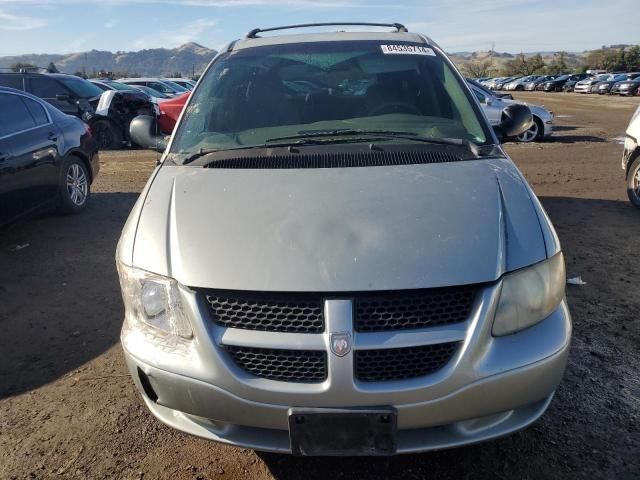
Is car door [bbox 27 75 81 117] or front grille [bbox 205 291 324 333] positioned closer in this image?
front grille [bbox 205 291 324 333]

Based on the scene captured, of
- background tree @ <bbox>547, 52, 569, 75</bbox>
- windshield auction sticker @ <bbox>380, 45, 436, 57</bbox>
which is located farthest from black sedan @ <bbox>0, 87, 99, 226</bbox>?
background tree @ <bbox>547, 52, 569, 75</bbox>

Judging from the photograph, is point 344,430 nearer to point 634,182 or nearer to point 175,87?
point 634,182

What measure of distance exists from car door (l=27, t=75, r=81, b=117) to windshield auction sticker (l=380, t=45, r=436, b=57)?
10407 mm

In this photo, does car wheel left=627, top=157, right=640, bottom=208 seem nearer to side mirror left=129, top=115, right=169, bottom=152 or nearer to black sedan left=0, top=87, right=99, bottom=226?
side mirror left=129, top=115, right=169, bottom=152

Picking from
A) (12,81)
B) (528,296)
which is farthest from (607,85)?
(528,296)

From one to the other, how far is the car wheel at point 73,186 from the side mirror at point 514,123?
507 cm

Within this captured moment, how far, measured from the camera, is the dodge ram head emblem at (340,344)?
1954 mm

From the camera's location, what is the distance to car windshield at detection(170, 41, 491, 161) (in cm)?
319

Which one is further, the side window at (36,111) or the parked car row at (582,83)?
the parked car row at (582,83)

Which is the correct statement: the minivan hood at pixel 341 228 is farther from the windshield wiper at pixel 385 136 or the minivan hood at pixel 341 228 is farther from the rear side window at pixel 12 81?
the rear side window at pixel 12 81

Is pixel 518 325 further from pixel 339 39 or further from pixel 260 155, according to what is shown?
pixel 339 39

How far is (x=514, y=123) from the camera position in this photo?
371 centimetres

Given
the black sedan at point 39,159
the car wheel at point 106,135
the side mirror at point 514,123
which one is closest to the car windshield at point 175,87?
the car wheel at point 106,135

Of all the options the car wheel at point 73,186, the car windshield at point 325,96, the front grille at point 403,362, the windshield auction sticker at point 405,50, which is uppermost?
the windshield auction sticker at point 405,50
